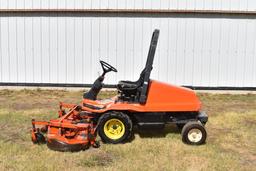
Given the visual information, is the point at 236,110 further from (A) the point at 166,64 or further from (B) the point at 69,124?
(B) the point at 69,124

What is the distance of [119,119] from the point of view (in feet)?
25.5

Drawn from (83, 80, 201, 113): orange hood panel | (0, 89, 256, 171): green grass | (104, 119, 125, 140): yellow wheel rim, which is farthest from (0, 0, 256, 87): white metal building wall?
(104, 119, 125, 140): yellow wheel rim

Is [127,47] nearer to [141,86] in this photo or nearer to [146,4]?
[146,4]

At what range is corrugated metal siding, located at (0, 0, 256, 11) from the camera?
13055mm

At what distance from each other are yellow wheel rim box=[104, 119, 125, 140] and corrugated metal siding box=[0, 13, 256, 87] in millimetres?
5576

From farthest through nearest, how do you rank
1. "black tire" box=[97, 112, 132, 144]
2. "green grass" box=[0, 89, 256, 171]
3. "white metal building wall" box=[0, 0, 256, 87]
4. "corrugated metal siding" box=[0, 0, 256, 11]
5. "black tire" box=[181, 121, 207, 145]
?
"white metal building wall" box=[0, 0, 256, 87] < "corrugated metal siding" box=[0, 0, 256, 11] < "black tire" box=[181, 121, 207, 145] < "black tire" box=[97, 112, 132, 144] < "green grass" box=[0, 89, 256, 171]

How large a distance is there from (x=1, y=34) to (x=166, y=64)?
16.9 feet

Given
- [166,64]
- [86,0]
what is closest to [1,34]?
[86,0]

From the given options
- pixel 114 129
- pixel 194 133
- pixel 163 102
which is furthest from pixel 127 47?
pixel 194 133

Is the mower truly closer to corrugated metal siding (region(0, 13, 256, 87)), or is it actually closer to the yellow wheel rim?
the yellow wheel rim

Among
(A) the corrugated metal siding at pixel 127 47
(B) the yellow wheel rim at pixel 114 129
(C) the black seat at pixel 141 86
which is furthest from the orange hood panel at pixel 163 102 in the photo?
(A) the corrugated metal siding at pixel 127 47

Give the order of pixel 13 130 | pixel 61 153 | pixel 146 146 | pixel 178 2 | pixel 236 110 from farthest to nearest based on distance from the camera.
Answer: pixel 178 2 < pixel 236 110 < pixel 13 130 < pixel 146 146 < pixel 61 153

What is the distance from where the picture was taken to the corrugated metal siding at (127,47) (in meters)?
13.3

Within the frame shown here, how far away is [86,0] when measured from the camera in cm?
1305
